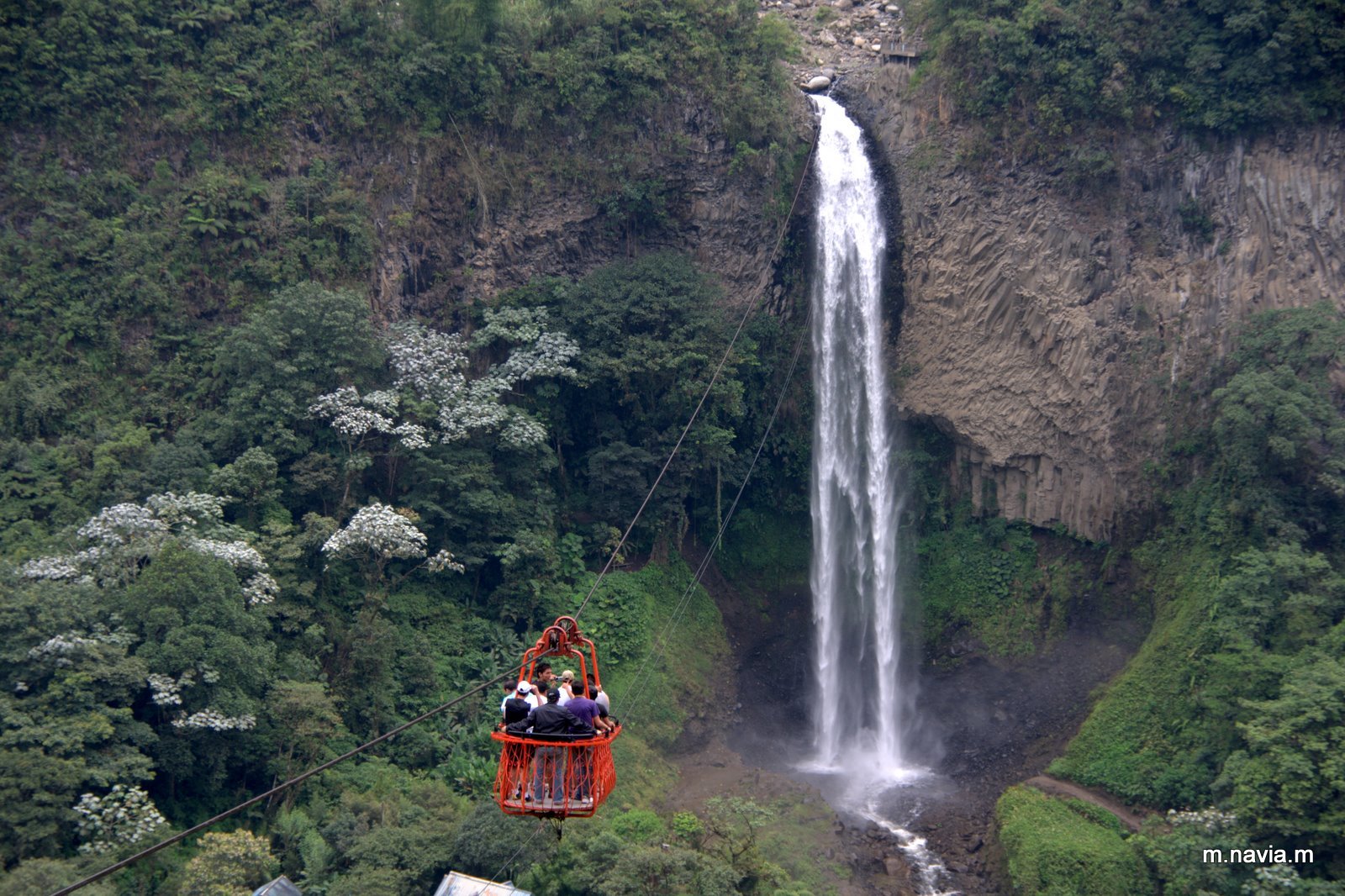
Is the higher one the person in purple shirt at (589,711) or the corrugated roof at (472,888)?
the person in purple shirt at (589,711)

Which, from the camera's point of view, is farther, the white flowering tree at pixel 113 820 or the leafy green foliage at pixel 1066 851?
the leafy green foliage at pixel 1066 851

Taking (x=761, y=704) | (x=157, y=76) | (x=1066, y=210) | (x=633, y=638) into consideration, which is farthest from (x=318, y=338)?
(x=1066, y=210)

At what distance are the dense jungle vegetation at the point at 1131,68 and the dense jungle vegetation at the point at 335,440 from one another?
14.5 feet

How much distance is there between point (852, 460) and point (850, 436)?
529 mm

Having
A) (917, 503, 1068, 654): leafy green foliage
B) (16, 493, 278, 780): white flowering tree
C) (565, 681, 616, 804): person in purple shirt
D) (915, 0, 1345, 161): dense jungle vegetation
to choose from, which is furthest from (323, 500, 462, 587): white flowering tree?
(915, 0, 1345, 161): dense jungle vegetation

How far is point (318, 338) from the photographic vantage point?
20859 mm

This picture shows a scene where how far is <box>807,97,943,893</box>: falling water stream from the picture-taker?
965 inches

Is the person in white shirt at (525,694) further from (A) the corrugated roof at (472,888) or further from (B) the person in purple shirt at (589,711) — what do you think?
(A) the corrugated roof at (472,888)

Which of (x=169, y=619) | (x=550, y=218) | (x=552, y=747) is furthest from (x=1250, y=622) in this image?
(x=169, y=619)

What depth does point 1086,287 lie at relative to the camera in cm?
2373

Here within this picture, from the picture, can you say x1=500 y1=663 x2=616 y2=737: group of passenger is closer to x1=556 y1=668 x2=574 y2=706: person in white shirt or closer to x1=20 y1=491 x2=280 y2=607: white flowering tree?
x1=556 y1=668 x2=574 y2=706: person in white shirt

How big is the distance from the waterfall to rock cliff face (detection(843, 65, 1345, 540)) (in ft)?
2.91

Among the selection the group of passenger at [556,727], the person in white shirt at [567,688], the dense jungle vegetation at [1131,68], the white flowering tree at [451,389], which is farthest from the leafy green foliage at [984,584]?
the person in white shirt at [567,688]

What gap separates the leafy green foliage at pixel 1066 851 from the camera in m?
17.5
